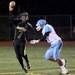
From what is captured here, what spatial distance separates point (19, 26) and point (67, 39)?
18034 millimetres

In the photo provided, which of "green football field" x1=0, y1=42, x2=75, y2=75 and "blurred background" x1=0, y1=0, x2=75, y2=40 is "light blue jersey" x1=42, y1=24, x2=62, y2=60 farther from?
"blurred background" x1=0, y1=0, x2=75, y2=40

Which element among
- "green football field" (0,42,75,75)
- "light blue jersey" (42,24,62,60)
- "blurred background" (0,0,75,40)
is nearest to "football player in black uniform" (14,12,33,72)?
"green football field" (0,42,75,75)

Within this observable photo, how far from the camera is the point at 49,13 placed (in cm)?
3934

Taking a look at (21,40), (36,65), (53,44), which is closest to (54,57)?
(53,44)

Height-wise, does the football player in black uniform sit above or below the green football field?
above

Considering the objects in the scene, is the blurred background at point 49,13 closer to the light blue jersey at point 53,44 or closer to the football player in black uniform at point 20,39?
the football player in black uniform at point 20,39

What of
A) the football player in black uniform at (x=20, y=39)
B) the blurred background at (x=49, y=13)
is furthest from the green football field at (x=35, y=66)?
the blurred background at (x=49, y=13)

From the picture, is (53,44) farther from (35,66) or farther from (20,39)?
(35,66)

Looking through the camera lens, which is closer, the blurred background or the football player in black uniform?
the football player in black uniform

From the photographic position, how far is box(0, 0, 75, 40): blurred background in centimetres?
3272

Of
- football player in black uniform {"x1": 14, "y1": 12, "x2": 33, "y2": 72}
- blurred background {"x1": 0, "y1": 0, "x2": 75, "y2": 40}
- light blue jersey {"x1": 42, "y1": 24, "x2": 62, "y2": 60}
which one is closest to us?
light blue jersey {"x1": 42, "y1": 24, "x2": 62, "y2": 60}

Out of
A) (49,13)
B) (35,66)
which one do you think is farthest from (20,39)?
(49,13)

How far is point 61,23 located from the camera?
3325 cm

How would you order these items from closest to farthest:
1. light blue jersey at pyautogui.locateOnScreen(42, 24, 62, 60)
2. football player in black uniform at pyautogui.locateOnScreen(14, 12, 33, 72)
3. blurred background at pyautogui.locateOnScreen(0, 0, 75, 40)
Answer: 1. light blue jersey at pyautogui.locateOnScreen(42, 24, 62, 60)
2. football player in black uniform at pyautogui.locateOnScreen(14, 12, 33, 72)
3. blurred background at pyautogui.locateOnScreen(0, 0, 75, 40)
